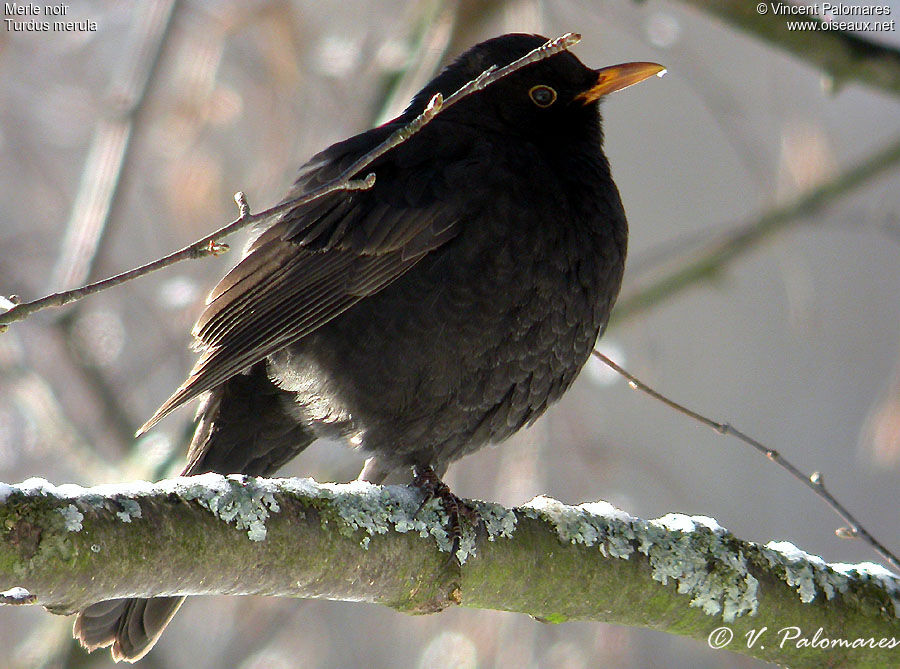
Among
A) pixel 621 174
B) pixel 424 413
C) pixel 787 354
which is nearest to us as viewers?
pixel 424 413

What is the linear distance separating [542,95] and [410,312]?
1.12 meters

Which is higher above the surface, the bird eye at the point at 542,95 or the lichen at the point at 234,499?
the bird eye at the point at 542,95

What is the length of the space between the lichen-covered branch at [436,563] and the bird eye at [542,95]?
1612 millimetres

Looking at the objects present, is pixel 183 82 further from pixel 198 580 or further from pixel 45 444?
pixel 198 580

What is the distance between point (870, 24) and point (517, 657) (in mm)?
3989

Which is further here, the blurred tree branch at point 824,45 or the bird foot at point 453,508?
the blurred tree branch at point 824,45

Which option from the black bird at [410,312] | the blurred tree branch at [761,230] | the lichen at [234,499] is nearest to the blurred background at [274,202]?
the blurred tree branch at [761,230]

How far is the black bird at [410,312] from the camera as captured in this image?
3.20 metres

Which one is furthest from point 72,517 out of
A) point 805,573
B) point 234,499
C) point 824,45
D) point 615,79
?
point 824,45

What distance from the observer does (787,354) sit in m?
8.58

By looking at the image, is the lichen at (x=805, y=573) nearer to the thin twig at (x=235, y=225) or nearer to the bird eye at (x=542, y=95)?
the thin twig at (x=235, y=225)

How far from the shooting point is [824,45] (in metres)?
4.20

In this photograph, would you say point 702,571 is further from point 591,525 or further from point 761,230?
point 761,230

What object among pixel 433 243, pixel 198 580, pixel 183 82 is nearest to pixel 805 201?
pixel 433 243
